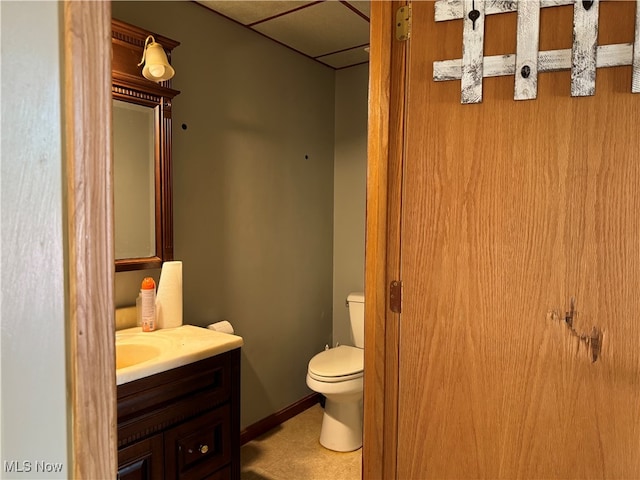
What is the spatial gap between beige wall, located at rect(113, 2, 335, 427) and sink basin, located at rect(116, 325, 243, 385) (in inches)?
10.4

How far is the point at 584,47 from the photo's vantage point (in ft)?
3.09

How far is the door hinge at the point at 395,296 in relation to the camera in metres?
1.21

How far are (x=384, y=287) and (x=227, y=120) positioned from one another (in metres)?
Result: 1.50

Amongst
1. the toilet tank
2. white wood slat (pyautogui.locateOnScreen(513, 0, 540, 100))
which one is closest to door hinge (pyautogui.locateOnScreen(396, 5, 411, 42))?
white wood slat (pyautogui.locateOnScreen(513, 0, 540, 100))

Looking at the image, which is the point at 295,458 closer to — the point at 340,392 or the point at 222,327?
the point at 340,392

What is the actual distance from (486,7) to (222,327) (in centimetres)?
Result: 177

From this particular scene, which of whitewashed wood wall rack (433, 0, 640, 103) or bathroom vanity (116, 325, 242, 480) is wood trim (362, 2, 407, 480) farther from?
bathroom vanity (116, 325, 242, 480)

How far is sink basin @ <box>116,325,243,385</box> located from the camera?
4.66 ft

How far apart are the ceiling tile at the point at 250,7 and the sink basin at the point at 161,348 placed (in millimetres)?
1594

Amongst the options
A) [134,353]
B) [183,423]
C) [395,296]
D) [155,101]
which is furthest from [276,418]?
[155,101]

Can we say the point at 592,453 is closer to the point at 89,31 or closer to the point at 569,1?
the point at 569,1

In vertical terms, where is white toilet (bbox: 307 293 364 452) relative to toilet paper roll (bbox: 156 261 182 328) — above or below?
below

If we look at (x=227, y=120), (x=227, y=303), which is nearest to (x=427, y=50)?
(x=227, y=120)

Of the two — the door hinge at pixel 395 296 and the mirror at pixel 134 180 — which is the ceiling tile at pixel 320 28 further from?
the door hinge at pixel 395 296
